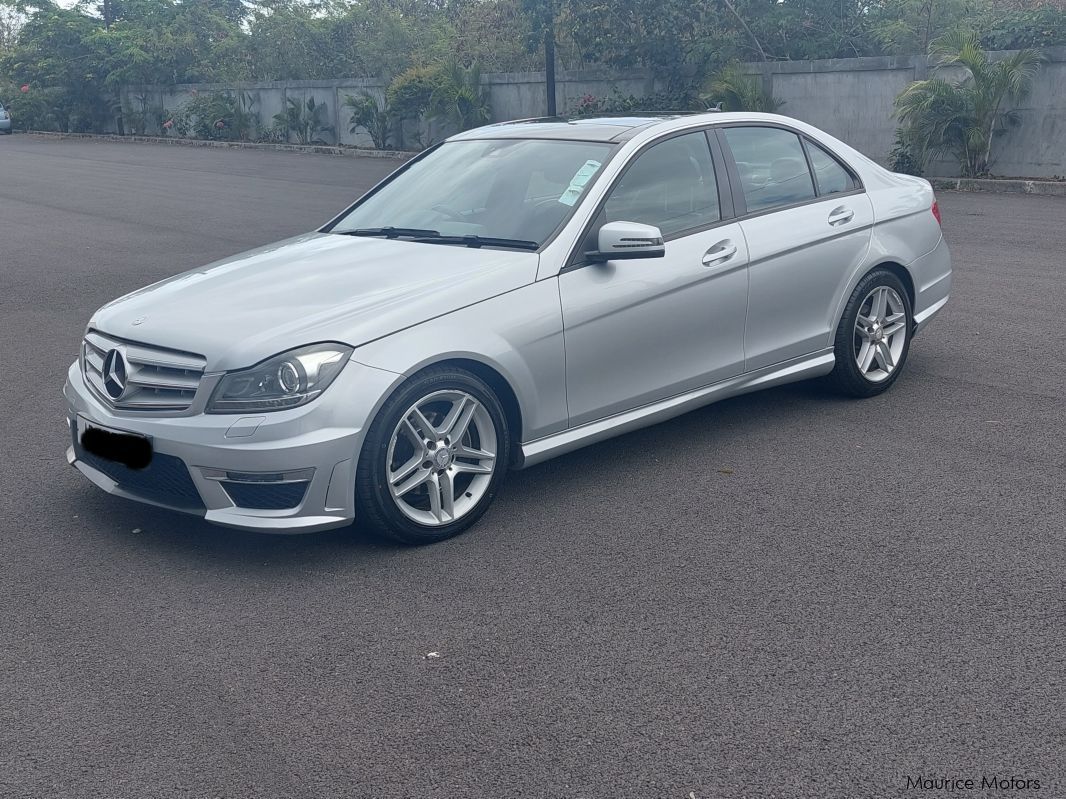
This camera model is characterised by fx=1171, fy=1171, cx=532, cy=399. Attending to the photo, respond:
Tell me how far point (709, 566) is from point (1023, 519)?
4.53ft

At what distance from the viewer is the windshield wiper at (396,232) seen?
5453 mm

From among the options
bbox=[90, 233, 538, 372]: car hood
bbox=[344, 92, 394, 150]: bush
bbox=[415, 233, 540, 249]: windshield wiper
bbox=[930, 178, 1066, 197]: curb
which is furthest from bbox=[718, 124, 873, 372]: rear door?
bbox=[344, 92, 394, 150]: bush

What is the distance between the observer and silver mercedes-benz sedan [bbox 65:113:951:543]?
432cm

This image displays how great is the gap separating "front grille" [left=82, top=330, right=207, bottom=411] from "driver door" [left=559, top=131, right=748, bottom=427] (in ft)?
5.03

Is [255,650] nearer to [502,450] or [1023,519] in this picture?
[502,450]

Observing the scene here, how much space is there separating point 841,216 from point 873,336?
2.31 feet

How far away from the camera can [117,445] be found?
454 cm

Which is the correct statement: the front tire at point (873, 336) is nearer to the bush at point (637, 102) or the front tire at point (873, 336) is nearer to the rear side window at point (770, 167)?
the rear side window at point (770, 167)

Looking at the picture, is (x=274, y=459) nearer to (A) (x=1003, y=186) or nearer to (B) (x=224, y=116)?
(A) (x=1003, y=186)

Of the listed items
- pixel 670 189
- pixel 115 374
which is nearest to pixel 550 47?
pixel 670 189

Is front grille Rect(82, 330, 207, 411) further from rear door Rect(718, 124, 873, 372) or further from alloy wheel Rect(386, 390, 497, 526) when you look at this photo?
rear door Rect(718, 124, 873, 372)

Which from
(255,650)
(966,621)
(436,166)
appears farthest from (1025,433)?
(255,650)

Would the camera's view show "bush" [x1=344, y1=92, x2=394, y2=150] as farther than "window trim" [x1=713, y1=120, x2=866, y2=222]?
Yes

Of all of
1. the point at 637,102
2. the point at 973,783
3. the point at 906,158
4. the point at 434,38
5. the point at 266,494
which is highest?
the point at 434,38
